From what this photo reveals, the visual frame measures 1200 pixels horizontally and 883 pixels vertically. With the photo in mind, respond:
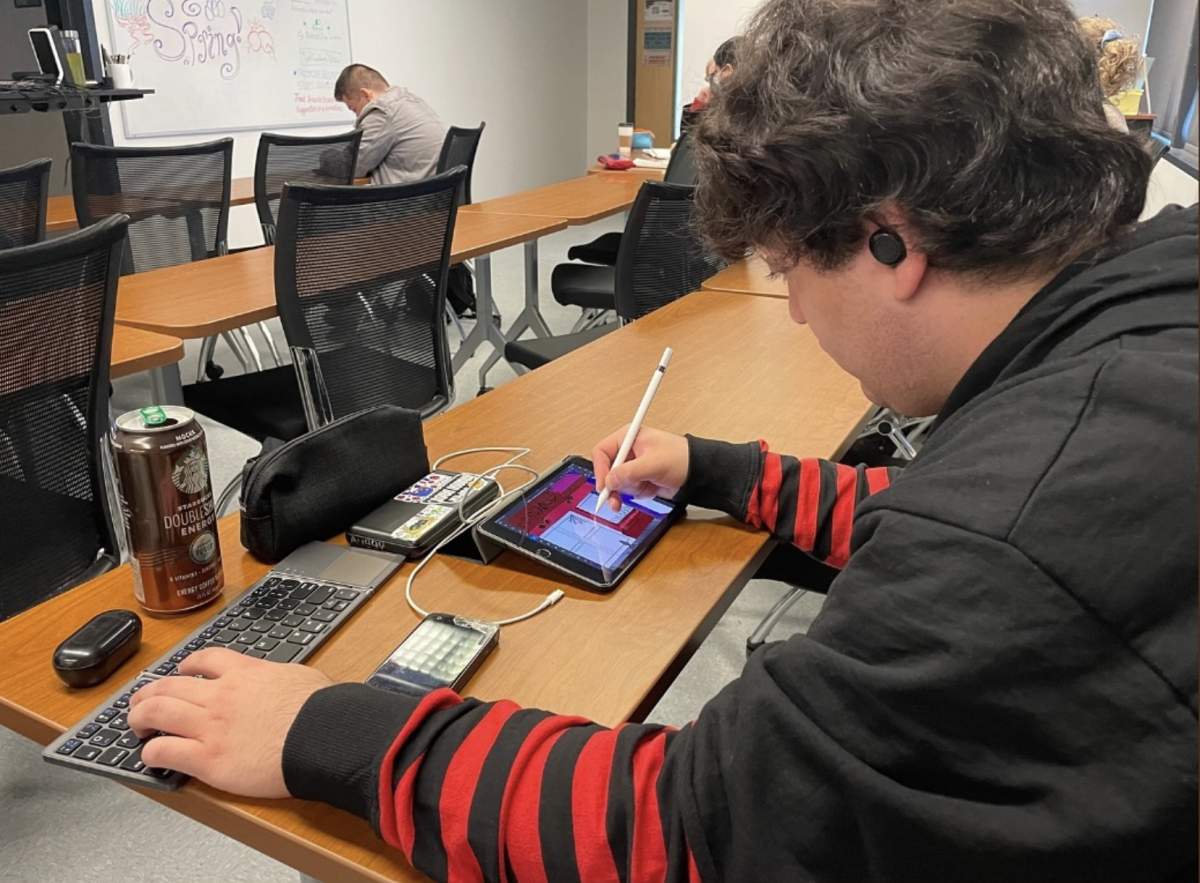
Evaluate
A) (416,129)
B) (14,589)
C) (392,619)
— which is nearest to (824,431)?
(392,619)

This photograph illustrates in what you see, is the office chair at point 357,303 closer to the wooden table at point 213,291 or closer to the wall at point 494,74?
the wooden table at point 213,291

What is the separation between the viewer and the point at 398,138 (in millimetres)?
4500

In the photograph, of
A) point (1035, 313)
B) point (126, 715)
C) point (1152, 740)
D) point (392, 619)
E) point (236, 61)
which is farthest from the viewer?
point (236, 61)

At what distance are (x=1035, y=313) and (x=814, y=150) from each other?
19 cm

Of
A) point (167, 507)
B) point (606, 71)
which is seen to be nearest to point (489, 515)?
point (167, 507)

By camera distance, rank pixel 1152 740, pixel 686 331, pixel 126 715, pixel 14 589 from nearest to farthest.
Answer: pixel 1152 740
pixel 126 715
pixel 14 589
pixel 686 331

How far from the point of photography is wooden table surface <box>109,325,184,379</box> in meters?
1.70

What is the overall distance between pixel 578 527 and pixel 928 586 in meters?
0.57

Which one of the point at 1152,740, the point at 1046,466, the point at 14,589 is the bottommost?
the point at 14,589

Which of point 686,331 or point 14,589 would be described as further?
point 686,331

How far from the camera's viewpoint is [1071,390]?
0.50 meters

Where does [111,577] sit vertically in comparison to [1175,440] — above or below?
below

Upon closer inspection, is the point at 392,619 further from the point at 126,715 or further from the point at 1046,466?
the point at 1046,466

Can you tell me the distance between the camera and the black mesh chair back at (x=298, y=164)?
3.71 m
